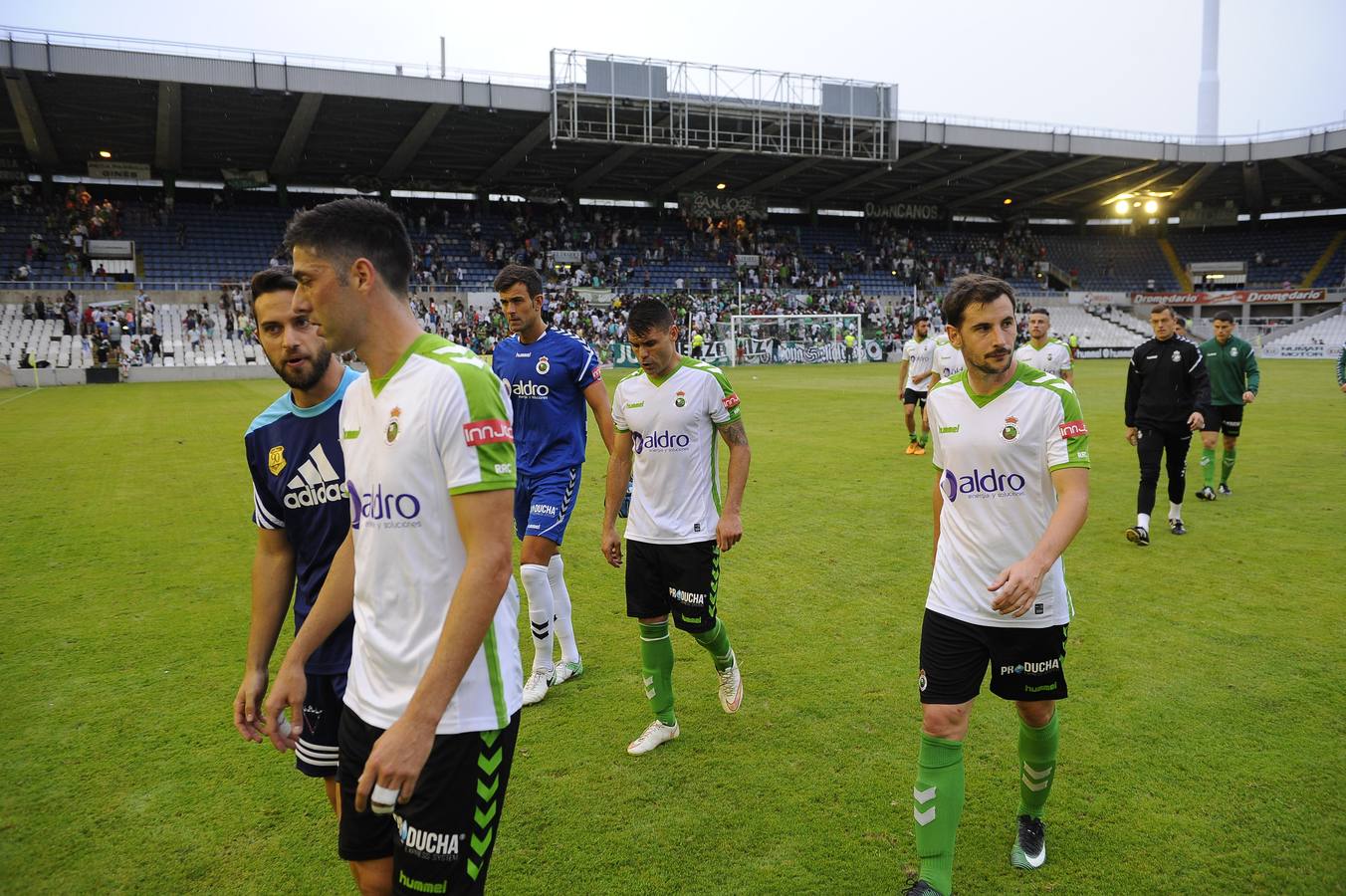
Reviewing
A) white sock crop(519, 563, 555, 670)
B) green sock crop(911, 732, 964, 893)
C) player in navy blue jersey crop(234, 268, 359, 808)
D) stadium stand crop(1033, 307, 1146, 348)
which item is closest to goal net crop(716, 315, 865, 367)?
stadium stand crop(1033, 307, 1146, 348)

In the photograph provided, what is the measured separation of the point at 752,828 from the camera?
11.8 feet

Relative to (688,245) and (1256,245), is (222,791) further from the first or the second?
(1256,245)

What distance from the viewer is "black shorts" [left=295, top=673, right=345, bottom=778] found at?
A: 2.69 metres

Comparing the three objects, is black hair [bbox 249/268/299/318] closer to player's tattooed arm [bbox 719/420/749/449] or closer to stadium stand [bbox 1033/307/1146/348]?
player's tattooed arm [bbox 719/420/749/449]

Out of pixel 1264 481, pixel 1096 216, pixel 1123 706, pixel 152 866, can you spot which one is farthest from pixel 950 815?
pixel 1096 216

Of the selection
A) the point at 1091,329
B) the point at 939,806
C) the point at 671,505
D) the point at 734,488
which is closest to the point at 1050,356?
the point at 734,488

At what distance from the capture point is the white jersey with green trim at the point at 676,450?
4500mm

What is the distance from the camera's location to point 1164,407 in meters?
8.25

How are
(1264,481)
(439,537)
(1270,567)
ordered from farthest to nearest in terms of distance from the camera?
1. (1264,481)
2. (1270,567)
3. (439,537)

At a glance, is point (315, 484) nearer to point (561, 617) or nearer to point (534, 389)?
point (534, 389)

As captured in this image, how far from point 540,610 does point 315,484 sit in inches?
98.4

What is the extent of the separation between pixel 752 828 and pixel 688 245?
50.1 meters

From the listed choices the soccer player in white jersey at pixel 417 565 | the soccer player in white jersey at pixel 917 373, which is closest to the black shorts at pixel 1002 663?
the soccer player in white jersey at pixel 417 565

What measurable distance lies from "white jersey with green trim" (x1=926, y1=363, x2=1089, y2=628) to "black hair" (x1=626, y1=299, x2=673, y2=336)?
1.71 m
